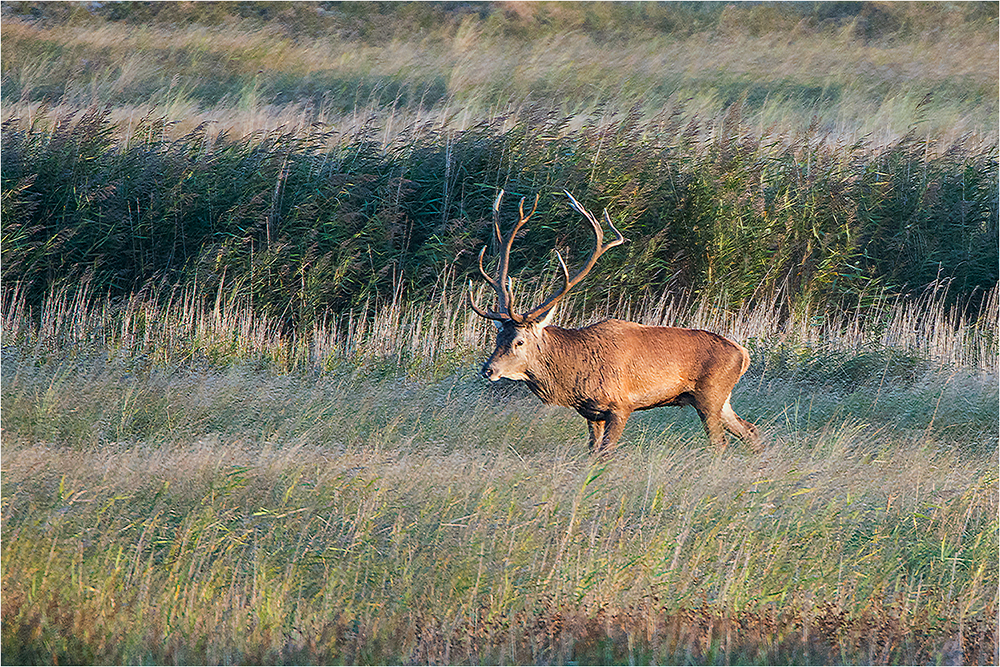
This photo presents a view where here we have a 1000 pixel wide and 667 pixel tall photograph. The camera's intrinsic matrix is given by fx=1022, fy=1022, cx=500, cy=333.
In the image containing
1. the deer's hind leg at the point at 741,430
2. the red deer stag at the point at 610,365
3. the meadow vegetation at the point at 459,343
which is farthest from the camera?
the deer's hind leg at the point at 741,430

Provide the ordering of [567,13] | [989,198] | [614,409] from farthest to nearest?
[567,13] < [989,198] < [614,409]

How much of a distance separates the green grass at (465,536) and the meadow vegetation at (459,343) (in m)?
0.02

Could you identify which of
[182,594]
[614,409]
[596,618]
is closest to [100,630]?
[182,594]

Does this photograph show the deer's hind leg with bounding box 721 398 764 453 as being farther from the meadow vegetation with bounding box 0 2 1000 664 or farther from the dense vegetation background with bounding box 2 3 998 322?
the dense vegetation background with bounding box 2 3 998 322

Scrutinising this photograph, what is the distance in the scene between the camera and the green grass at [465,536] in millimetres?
4656

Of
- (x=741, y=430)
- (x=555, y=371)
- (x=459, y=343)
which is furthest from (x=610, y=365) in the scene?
(x=459, y=343)

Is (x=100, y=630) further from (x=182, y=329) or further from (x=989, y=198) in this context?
(x=989, y=198)

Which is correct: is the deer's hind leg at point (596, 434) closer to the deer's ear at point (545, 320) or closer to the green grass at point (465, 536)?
the green grass at point (465, 536)

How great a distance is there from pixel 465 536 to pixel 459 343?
183 inches

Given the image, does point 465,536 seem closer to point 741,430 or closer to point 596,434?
point 596,434

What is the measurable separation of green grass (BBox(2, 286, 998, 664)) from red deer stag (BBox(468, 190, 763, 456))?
30 centimetres

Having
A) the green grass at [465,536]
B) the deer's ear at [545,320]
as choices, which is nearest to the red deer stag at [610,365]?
the deer's ear at [545,320]

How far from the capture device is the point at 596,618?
4.75m

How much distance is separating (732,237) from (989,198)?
11.6 ft
